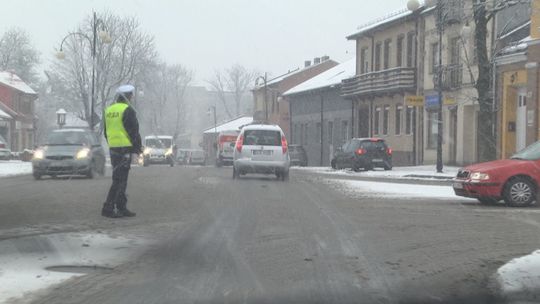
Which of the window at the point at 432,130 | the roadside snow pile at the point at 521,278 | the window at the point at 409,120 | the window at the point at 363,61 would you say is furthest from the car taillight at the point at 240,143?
the window at the point at 363,61

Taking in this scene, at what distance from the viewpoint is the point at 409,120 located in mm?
43438

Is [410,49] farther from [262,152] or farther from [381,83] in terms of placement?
[262,152]

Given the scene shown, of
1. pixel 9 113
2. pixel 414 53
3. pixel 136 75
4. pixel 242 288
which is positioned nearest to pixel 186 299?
pixel 242 288

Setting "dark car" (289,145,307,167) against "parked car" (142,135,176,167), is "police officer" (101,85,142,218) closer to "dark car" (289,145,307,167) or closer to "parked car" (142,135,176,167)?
"dark car" (289,145,307,167)

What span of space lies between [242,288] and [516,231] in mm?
5464

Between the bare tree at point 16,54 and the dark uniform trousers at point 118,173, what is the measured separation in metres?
82.7

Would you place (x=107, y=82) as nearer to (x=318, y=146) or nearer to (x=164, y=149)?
(x=164, y=149)

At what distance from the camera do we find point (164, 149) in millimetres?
51062

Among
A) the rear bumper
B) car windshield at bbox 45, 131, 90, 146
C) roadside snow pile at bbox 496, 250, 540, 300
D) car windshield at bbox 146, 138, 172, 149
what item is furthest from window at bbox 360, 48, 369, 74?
roadside snow pile at bbox 496, 250, 540, 300

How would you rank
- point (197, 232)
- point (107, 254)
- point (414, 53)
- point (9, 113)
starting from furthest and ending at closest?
point (9, 113) → point (414, 53) → point (197, 232) → point (107, 254)

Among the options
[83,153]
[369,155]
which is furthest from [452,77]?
[83,153]

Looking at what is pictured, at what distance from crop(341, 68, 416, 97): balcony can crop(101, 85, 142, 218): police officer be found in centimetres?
3260

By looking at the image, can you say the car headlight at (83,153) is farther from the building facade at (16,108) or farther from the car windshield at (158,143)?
the building facade at (16,108)

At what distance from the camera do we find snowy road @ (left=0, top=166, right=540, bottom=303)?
657 cm
